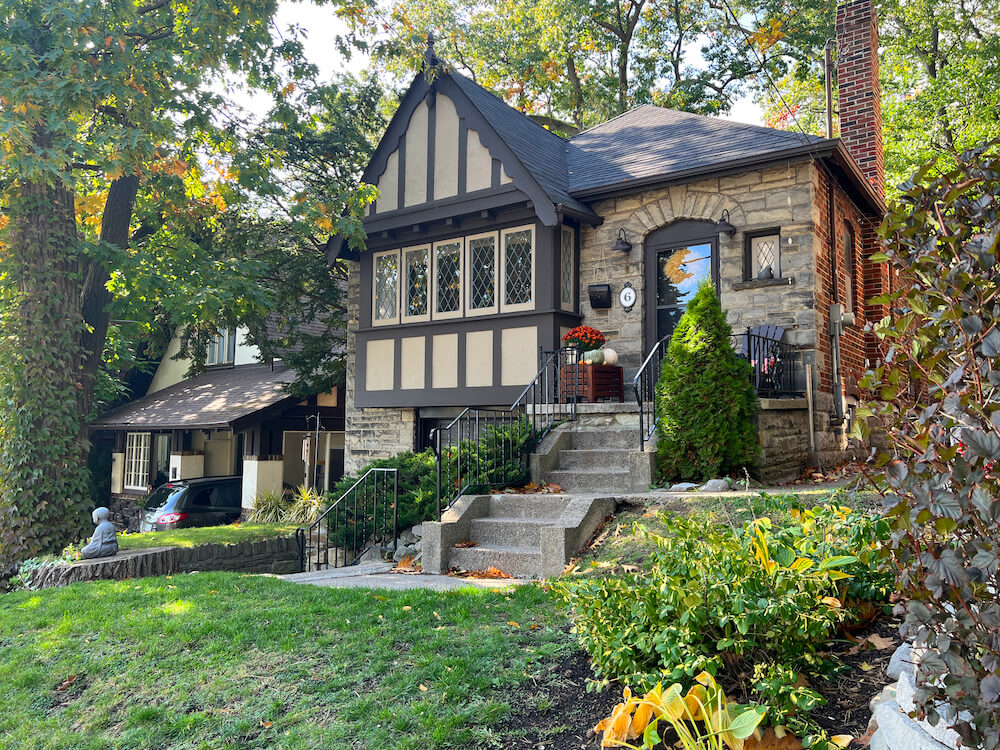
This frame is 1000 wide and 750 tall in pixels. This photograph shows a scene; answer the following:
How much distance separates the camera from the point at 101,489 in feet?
65.3

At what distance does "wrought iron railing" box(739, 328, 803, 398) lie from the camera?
8812 millimetres

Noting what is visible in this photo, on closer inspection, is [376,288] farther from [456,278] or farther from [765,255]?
[765,255]

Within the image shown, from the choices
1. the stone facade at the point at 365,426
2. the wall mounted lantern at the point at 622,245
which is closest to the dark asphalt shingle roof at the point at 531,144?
the wall mounted lantern at the point at 622,245

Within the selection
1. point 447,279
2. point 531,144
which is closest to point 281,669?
point 447,279

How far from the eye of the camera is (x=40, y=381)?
350 inches

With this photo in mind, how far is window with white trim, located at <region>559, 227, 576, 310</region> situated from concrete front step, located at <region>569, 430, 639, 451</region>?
2.74 m

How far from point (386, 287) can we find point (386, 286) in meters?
0.02

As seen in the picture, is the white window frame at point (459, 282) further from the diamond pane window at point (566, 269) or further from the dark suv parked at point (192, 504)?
the dark suv parked at point (192, 504)

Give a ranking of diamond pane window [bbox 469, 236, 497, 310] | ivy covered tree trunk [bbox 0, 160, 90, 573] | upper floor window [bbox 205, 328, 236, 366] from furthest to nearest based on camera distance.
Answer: upper floor window [bbox 205, 328, 236, 366]
diamond pane window [bbox 469, 236, 497, 310]
ivy covered tree trunk [bbox 0, 160, 90, 573]

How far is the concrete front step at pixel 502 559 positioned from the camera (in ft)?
20.5

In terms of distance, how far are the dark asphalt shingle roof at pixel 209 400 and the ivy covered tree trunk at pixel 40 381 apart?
6.24m

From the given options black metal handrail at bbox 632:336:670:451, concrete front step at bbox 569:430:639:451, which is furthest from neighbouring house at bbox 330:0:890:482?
concrete front step at bbox 569:430:639:451

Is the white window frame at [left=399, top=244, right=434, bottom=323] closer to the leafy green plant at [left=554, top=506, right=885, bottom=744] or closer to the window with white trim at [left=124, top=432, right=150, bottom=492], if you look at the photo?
the leafy green plant at [left=554, top=506, right=885, bottom=744]

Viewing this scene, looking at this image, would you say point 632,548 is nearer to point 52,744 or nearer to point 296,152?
point 52,744
